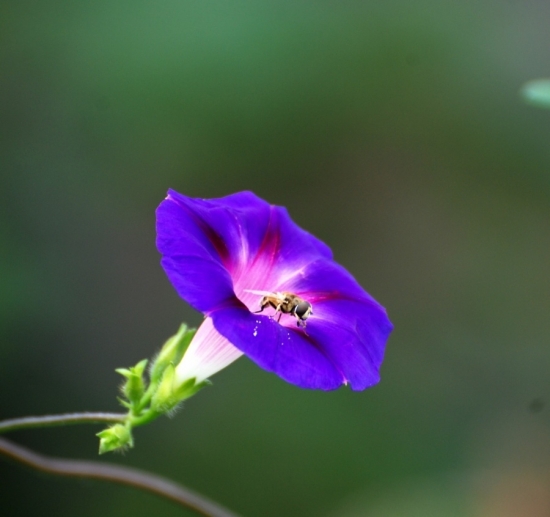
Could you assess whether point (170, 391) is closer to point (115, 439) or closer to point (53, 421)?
point (115, 439)

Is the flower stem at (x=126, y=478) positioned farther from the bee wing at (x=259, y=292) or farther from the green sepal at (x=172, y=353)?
the bee wing at (x=259, y=292)

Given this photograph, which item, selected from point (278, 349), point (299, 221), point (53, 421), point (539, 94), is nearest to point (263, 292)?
point (278, 349)

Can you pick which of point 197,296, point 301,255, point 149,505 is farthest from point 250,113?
point 197,296

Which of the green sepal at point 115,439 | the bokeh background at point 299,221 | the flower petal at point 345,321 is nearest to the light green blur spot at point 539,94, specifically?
the flower petal at point 345,321

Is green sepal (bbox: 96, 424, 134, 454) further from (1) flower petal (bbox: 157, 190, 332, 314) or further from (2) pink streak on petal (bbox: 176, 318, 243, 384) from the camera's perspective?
(1) flower petal (bbox: 157, 190, 332, 314)

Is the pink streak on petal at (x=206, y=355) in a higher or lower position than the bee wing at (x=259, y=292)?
lower

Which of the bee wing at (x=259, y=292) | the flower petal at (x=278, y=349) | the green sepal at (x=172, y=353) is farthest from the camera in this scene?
the bee wing at (x=259, y=292)

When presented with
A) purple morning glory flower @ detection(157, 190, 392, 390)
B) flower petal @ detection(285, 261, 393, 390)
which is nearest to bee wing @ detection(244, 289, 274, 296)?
purple morning glory flower @ detection(157, 190, 392, 390)
